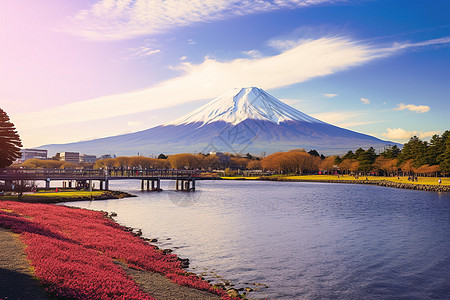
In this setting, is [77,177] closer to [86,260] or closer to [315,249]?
[315,249]

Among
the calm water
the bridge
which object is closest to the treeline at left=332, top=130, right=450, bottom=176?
the calm water

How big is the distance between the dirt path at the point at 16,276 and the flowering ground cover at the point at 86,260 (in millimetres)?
313

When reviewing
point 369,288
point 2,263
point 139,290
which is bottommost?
point 369,288

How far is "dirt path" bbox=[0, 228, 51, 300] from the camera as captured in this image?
41.5 ft

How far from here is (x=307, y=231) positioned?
42.1 meters

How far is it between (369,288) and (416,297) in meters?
2.62

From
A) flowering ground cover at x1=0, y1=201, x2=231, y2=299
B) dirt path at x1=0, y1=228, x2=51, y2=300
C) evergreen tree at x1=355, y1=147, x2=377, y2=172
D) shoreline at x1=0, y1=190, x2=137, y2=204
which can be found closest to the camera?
dirt path at x1=0, y1=228, x2=51, y2=300

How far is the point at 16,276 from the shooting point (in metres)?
14.1

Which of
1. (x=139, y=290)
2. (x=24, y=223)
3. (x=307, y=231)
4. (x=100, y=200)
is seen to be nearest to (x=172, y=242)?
A: (x=24, y=223)

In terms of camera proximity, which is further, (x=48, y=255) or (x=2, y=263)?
(x=48, y=255)

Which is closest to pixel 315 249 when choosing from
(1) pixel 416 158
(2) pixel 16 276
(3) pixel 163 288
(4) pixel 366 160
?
(3) pixel 163 288

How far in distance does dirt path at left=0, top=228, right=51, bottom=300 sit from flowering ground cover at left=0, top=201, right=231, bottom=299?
313 mm

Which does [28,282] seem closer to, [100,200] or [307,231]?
[307,231]

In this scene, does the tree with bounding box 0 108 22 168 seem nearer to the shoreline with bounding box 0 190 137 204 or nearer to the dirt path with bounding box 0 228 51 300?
the shoreline with bounding box 0 190 137 204
